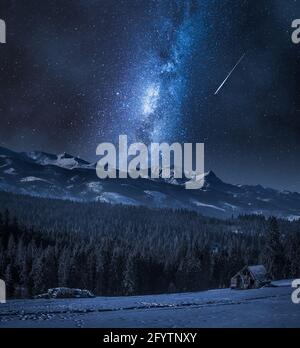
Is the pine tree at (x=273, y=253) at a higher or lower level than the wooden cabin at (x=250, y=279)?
higher

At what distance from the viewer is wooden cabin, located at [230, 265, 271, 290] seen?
54.9 meters

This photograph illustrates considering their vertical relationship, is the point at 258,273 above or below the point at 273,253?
below

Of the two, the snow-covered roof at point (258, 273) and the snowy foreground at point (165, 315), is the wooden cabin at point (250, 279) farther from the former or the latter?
the snowy foreground at point (165, 315)

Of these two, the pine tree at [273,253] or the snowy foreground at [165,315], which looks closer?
the snowy foreground at [165,315]

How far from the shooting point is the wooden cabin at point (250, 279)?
180 feet

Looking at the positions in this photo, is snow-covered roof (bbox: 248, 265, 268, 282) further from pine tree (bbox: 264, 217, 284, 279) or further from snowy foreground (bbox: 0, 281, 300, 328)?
snowy foreground (bbox: 0, 281, 300, 328)

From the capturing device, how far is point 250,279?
182ft

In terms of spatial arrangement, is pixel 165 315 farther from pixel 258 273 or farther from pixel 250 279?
pixel 258 273

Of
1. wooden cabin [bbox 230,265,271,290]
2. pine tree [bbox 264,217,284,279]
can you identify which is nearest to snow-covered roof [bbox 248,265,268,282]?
wooden cabin [bbox 230,265,271,290]

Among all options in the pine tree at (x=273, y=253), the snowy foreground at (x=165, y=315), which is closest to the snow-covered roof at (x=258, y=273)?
the pine tree at (x=273, y=253)

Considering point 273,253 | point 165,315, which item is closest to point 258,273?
point 273,253
